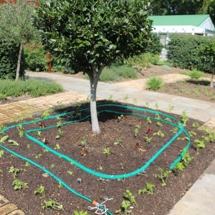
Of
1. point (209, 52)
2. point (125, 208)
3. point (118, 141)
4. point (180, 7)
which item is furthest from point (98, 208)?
point (180, 7)

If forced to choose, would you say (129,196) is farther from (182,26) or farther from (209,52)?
(182,26)

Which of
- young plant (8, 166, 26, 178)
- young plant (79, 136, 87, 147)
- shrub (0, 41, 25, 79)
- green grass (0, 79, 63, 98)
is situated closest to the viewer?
young plant (8, 166, 26, 178)

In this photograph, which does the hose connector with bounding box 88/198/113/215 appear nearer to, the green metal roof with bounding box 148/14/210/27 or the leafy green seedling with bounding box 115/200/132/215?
the leafy green seedling with bounding box 115/200/132/215

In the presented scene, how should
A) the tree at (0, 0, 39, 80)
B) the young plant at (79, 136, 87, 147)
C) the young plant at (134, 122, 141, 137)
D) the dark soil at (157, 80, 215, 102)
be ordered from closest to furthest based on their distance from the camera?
1. the young plant at (79, 136, 87, 147)
2. the young plant at (134, 122, 141, 137)
3. the tree at (0, 0, 39, 80)
4. the dark soil at (157, 80, 215, 102)

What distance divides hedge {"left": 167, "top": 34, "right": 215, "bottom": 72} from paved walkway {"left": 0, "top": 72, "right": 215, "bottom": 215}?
652cm

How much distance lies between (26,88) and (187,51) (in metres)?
11.4

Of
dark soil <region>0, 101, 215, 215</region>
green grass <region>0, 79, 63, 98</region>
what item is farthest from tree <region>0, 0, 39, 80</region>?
dark soil <region>0, 101, 215, 215</region>

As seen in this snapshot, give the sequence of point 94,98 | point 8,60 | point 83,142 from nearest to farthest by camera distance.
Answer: point 83,142 < point 94,98 < point 8,60

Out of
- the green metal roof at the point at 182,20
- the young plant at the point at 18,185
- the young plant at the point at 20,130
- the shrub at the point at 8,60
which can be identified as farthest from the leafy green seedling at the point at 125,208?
the green metal roof at the point at 182,20

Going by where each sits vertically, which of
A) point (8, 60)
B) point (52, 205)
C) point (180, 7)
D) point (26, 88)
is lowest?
point (52, 205)

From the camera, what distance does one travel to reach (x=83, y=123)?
4.68 m

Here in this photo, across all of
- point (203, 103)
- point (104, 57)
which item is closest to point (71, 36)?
point (104, 57)

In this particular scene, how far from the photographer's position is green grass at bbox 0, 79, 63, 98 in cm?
674

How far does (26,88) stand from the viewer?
23.4ft
